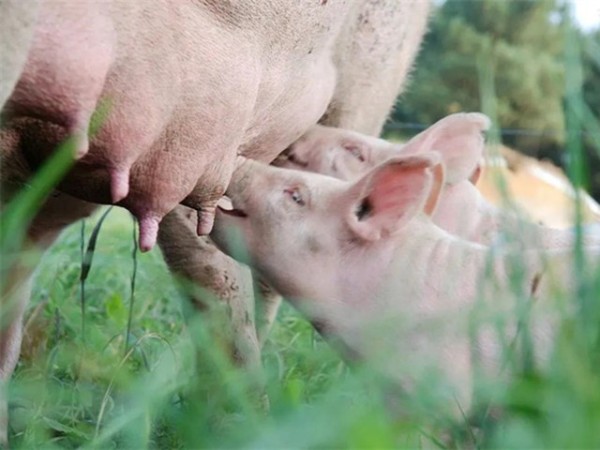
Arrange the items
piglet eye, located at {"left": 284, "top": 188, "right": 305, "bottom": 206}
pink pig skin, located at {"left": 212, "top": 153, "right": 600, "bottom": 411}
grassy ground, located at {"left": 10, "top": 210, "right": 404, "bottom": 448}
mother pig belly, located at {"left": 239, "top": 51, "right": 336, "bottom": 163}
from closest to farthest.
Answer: grassy ground, located at {"left": 10, "top": 210, "right": 404, "bottom": 448}
pink pig skin, located at {"left": 212, "top": 153, "right": 600, "bottom": 411}
mother pig belly, located at {"left": 239, "top": 51, "right": 336, "bottom": 163}
piglet eye, located at {"left": 284, "top": 188, "right": 305, "bottom": 206}

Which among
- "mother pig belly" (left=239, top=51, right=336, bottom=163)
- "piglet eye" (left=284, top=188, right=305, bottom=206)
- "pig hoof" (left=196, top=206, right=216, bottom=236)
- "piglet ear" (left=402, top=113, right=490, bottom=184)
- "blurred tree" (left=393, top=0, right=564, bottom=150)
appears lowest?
"blurred tree" (left=393, top=0, right=564, bottom=150)

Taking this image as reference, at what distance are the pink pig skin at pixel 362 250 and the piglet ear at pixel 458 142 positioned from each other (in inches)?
21.8

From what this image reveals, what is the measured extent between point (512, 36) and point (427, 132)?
25.7 meters

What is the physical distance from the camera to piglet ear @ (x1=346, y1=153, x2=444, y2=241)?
3477mm

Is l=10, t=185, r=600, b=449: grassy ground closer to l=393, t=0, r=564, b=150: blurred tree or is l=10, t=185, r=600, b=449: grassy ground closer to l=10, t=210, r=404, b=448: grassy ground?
l=10, t=210, r=404, b=448: grassy ground

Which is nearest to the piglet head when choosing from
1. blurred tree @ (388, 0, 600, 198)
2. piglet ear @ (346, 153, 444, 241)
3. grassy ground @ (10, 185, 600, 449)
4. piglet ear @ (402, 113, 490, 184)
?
piglet ear @ (402, 113, 490, 184)

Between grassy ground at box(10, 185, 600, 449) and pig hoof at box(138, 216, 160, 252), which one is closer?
grassy ground at box(10, 185, 600, 449)

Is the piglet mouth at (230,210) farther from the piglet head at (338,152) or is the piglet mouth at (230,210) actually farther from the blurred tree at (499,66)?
the blurred tree at (499,66)

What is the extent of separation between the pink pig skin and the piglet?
1.62 feet

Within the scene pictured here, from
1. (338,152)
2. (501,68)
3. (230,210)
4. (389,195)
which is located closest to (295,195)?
(230,210)

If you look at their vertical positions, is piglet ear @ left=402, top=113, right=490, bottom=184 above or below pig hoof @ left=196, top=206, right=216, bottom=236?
below

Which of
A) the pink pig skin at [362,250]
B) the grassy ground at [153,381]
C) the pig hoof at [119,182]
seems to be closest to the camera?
the grassy ground at [153,381]

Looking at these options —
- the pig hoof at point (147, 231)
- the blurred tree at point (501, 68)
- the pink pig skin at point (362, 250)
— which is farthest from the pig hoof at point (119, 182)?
the blurred tree at point (501, 68)

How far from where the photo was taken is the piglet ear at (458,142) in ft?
14.6
